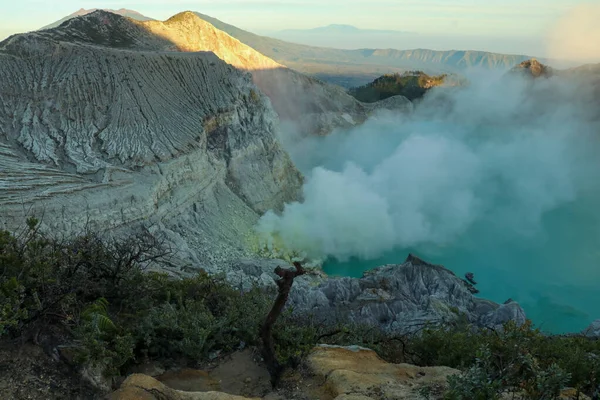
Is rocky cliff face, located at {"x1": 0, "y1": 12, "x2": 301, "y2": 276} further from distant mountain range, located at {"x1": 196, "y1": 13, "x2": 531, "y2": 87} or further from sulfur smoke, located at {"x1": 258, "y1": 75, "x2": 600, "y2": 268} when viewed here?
distant mountain range, located at {"x1": 196, "y1": 13, "x2": 531, "y2": 87}

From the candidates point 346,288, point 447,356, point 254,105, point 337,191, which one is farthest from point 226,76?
point 447,356

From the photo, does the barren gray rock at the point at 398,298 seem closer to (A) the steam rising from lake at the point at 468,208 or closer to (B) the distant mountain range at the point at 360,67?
(A) the steam rising from lake at the point at 468,208

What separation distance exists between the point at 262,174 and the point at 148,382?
983 inches

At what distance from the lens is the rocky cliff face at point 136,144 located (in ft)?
58.8

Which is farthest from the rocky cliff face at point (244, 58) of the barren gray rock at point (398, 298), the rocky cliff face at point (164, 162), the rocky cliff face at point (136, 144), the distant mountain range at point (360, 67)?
the distant mountain range at point (360, 67)

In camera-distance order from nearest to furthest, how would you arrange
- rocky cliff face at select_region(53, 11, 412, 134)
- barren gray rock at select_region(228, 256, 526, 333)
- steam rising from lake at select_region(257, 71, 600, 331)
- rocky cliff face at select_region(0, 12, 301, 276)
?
barren gray rock at select_region(228, 256, 526, 333) < rocky cliff face at select_region(0, 12, 301, 276) < steam rising from lake at select_region(257, 71, 600, 331) < rocky cliff face at select_region(53, 11, 412, 134)

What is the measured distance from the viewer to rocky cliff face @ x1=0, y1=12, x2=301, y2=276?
17.9m

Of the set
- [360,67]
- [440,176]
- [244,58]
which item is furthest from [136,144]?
[360,67]

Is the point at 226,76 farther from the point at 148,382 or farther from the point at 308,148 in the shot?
Result: the point at 148,382

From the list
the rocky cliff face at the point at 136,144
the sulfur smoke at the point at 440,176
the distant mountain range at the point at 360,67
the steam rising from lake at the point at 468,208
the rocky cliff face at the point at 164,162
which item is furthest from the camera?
the distant mountain range at the point at 360,67

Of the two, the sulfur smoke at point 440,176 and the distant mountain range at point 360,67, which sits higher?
the distant mountain range at point 360,67

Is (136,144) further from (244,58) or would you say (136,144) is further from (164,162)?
(244,58)

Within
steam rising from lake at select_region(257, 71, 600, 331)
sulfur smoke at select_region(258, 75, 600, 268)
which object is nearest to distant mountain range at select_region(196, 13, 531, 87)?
sulfur smoke at select_region(258, 75, 600, 268)

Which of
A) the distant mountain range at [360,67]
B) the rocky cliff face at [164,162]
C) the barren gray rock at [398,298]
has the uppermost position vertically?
the distant mountain range at [360,67]
